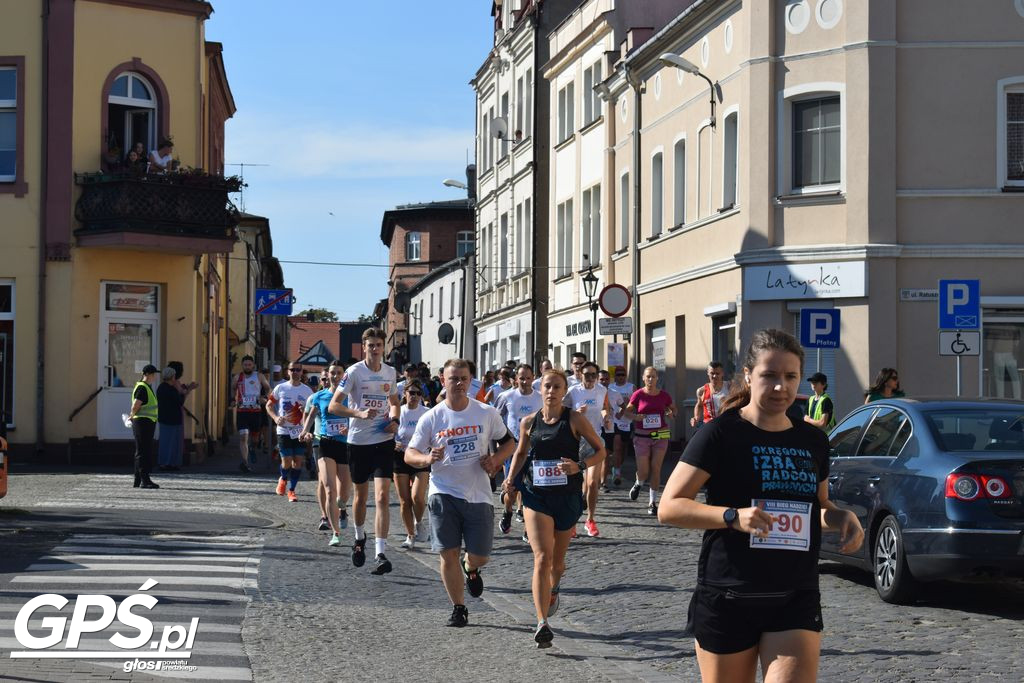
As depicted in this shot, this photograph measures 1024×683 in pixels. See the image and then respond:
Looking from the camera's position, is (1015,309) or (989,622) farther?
(1015,309)

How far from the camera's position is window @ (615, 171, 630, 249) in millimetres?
38688

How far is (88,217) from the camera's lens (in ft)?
94.0

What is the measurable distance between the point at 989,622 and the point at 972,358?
15.5 meters

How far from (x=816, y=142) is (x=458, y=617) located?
18210mm

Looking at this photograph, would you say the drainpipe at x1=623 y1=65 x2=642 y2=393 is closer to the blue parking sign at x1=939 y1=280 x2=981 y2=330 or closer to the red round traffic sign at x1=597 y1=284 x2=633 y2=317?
the red round traffic sign at x1=597 y1=284 x2=633 y2=317

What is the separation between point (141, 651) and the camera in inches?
382

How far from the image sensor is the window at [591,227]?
136 ft

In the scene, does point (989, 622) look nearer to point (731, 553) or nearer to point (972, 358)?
point (731, 553)

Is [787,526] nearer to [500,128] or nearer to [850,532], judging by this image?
[850,532]

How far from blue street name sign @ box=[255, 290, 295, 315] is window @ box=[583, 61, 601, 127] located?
13.1 m

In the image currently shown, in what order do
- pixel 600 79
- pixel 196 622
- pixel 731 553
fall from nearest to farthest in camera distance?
pixel 731 553 → pixel 196 622 → pixel 600 79

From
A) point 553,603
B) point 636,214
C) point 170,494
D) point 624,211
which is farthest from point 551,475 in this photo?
point 624,211

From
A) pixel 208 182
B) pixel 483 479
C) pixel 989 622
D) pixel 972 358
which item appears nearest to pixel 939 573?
pixel 989 622

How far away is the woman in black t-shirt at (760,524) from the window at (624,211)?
3277cm
